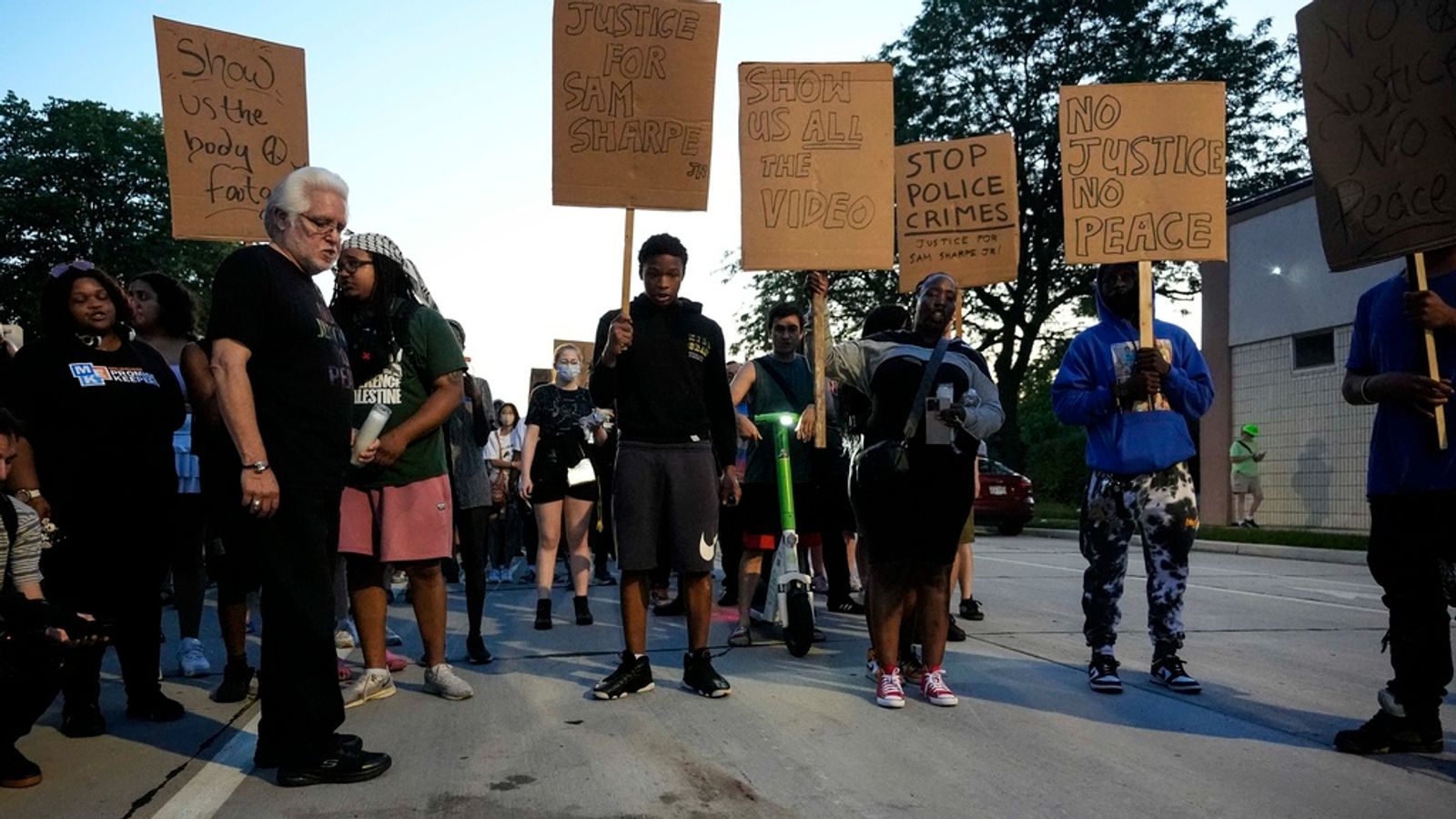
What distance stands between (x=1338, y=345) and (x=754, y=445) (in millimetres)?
15854

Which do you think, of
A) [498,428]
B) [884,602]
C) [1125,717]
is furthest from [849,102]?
[498,428]

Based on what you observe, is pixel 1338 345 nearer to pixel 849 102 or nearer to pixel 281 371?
pixel 849 102

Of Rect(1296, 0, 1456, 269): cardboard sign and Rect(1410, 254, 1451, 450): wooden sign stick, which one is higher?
Rect(1296, 0, 1456, 269): cardboard sign

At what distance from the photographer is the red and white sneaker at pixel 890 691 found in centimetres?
533

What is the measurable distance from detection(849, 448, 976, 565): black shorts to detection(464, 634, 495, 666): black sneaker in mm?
2340

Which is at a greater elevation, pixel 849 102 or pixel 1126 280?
pixel 849 102

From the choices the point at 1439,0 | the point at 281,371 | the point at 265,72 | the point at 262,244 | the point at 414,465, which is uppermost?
the point at 265,72

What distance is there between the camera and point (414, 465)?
5363mm

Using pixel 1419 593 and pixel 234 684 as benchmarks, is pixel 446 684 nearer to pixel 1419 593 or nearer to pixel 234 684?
pixel 234 684

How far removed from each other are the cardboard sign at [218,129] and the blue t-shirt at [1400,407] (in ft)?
18.1

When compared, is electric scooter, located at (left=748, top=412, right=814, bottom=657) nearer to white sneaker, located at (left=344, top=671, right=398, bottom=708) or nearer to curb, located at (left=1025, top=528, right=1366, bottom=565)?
white sneaker, located at (left=344, top=671, right=398, bottom=708)

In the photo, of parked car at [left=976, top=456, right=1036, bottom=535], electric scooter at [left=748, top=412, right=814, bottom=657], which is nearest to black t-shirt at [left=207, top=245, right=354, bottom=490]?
electric scooter at [left=748, top=412, right=814, bottom=657]

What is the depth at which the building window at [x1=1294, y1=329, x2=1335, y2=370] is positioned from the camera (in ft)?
67.5

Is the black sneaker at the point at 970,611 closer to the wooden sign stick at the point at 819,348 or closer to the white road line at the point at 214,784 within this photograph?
the wooden sign stick at the point at 819,348
